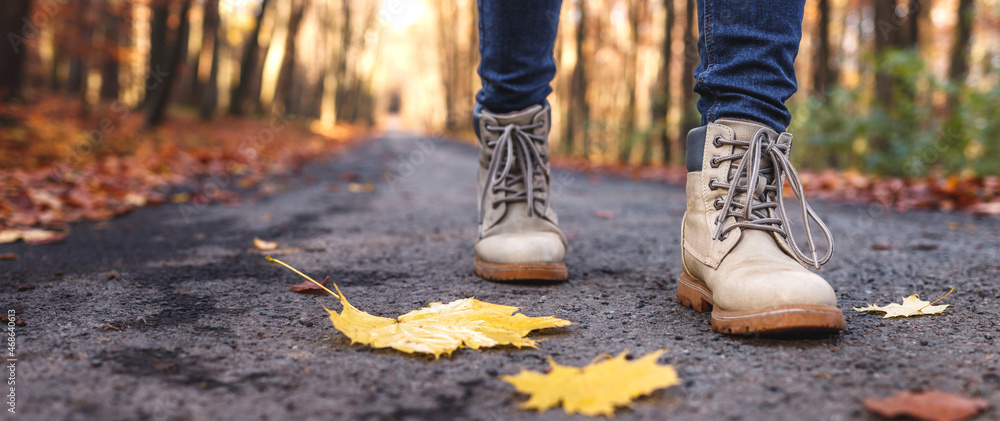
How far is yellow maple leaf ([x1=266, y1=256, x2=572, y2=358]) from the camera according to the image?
1141 millimetres

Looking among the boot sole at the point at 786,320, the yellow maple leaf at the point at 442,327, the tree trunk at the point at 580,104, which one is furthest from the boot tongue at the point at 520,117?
the tree trunk at the point at 580,104

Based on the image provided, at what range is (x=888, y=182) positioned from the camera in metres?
4.93

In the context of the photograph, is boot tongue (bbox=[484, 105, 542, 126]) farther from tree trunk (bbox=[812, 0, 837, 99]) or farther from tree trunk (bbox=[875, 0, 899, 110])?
tree trunk (bbox=[812, 0, 837, 99])

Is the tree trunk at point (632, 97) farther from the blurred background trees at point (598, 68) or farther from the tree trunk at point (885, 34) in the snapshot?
the tree trunk at point (885, 34)

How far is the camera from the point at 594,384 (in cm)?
93

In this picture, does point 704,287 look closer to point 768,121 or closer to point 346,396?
point 768,121

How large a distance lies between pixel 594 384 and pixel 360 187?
4418 mm

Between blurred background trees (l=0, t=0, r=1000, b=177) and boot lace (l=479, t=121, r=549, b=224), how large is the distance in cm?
495

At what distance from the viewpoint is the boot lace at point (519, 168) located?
6.22ft

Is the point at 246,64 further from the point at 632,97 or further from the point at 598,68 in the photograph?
the point at 598,68

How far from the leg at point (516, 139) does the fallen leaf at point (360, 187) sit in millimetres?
3012

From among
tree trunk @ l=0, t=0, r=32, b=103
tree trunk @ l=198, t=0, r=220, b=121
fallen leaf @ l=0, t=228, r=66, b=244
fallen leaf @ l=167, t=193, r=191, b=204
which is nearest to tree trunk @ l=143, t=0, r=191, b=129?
tree trunk @ l=0, t=0, r=32, b=103

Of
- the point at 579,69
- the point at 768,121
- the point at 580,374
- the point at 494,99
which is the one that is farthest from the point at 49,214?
the point at 579,69

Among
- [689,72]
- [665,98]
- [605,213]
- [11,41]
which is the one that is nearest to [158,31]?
[11,41]
